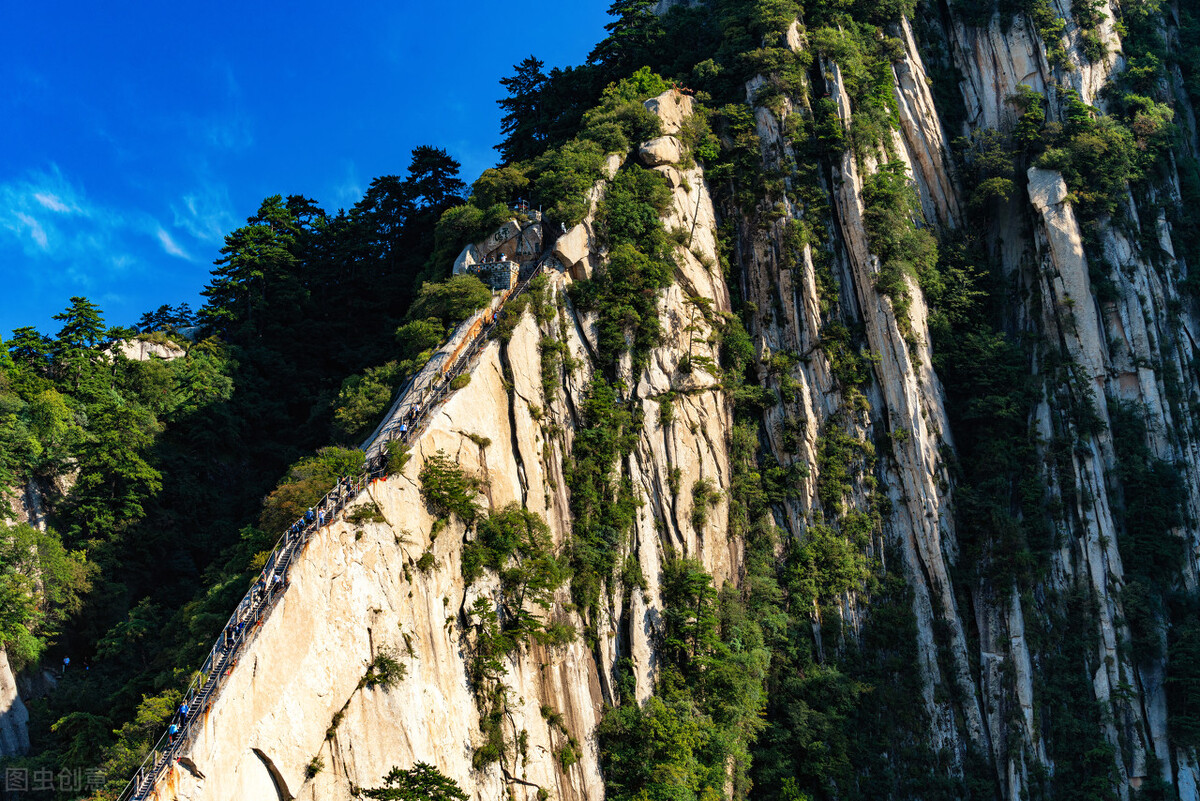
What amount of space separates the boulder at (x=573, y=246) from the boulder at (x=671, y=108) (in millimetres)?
7880

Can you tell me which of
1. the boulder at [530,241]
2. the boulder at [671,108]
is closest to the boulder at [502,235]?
the boulder at [530,241]

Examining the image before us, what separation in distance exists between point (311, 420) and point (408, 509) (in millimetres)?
15417

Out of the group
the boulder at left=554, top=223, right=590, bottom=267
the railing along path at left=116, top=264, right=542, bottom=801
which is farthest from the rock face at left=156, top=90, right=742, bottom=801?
the railing along path at left=116, top=264, right=542, bottom=801

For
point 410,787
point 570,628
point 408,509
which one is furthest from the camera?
point 570,628

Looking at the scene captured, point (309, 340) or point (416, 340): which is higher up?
point (309, 340)

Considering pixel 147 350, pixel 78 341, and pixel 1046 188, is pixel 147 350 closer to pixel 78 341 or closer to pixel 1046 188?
pixel 78 341

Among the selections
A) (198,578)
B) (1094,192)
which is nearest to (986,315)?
(1094,192)

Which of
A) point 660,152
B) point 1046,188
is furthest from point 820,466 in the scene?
point 1046,188

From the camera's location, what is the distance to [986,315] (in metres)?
41.3

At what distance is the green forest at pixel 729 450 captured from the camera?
29.7 m

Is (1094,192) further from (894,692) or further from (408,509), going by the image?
(408,509)

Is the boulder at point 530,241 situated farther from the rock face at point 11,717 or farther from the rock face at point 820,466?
the rock face at point 11,717

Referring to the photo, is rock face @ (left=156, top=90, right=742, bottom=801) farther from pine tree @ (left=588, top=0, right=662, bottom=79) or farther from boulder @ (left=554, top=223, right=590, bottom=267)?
pine tree @ (left=588, top=0, right=662, bottom=79)

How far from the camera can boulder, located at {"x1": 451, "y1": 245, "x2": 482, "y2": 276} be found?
3769 cm
